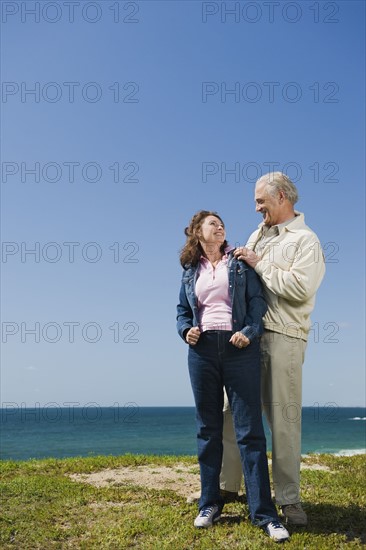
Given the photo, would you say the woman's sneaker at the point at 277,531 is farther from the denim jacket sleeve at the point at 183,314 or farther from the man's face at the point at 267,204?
the man's face at the point at 267,204

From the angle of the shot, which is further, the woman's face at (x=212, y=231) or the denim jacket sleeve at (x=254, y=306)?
the woman's face at (x=212, y=231)

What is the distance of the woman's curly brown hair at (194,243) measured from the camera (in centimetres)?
522

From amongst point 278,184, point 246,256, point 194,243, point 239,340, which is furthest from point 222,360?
point 278,184

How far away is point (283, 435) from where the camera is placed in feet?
16.4

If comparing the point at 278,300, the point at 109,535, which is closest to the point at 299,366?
the point at 278,300

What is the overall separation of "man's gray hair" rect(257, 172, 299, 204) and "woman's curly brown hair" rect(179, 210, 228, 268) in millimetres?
542

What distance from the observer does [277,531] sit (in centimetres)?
465

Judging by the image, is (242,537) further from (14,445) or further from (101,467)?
(14,445)

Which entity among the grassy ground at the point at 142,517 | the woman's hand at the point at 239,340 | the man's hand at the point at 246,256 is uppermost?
the man's hand at the point at 246,256

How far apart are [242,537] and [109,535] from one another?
3.79 ft

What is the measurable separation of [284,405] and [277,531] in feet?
3.38

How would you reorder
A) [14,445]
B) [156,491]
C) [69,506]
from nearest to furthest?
[69,506], [156,491], [14,445]

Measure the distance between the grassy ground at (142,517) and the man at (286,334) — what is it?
0.43 metres

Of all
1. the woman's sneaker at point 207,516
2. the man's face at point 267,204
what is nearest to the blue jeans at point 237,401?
the woman's sneaker at point 207,516
